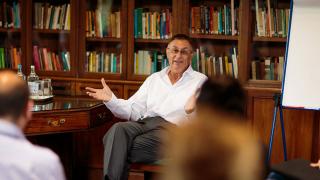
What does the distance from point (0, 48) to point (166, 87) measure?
5.79 ft

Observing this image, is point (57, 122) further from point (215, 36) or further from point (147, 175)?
point (215, 36)

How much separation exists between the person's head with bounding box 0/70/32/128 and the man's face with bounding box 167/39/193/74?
232cm

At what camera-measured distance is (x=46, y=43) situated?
4.98m

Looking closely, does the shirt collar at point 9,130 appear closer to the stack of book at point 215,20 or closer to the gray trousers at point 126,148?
the gray trousers at point 126,148

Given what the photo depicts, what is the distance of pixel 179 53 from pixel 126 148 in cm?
83

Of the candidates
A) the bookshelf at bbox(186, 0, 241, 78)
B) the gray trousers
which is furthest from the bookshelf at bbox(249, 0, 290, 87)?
the gray trousers

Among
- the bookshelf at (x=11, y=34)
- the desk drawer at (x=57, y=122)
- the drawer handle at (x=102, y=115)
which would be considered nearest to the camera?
the desk drawer at (x=57, y=122)

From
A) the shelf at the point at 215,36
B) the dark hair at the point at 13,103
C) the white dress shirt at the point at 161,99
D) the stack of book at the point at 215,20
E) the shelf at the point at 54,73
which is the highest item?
the stack of book at the point at 215,20

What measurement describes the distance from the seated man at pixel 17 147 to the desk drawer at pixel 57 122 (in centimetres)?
187

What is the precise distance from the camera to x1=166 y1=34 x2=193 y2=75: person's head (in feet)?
13.4

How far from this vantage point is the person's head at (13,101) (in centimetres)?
178

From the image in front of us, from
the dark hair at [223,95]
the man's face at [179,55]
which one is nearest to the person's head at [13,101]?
the dark hair at [223,95]

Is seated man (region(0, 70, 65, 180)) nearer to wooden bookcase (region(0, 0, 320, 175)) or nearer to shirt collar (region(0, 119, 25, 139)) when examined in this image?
shirt collar (region(0, 119, 25, 139))

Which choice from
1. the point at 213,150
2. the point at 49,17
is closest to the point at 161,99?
the point at 49,17
